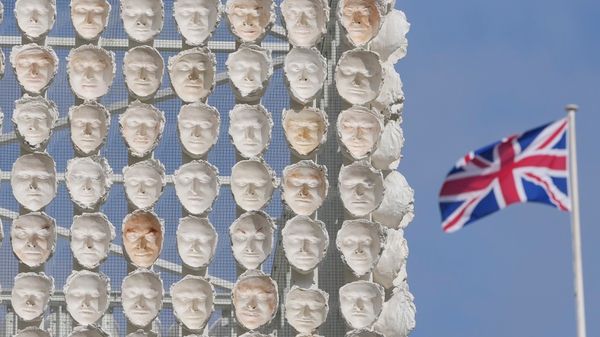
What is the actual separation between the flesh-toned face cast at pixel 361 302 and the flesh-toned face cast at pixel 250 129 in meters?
3.31

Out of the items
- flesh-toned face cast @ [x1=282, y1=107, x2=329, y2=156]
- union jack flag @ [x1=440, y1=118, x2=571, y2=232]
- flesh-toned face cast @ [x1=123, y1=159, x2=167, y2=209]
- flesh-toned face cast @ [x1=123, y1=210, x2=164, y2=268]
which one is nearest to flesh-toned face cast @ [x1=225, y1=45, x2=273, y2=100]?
flesh-toned face cast @ [x1=282, y1=107, x2=329, y2=156]

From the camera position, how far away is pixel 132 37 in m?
61.3

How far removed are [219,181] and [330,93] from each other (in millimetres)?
3191

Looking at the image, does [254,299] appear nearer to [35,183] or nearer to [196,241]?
[196,241]

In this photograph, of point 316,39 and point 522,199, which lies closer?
point 522,199

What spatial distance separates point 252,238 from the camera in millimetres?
60094

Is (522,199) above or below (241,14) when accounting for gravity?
below

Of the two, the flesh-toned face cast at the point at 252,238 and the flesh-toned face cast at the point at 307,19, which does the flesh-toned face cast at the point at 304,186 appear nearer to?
the flesh-toned face cast at the point at 252,238

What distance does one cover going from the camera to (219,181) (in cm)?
6056

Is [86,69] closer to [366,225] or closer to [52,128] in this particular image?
[52,128]

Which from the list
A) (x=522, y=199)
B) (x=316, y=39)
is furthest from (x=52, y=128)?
(x=522, y=199)

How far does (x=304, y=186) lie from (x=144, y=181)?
310cm

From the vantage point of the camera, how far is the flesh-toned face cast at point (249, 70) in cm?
6088

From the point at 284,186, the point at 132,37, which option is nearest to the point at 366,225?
the point at 284,186
